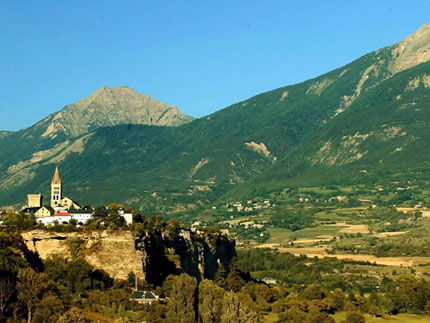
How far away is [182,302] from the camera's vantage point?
7512 centimetres

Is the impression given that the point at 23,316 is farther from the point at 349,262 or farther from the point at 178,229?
the point at 349,262

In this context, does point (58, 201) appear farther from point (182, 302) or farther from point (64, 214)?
point (182, 302)

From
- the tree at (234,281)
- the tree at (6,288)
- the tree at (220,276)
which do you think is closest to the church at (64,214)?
the tree at (220,276)

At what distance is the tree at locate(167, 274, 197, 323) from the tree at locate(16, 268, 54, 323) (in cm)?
1030

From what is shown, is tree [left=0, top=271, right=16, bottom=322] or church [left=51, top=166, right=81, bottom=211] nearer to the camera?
tree [left=0, top=271, right=16, bottom=322]

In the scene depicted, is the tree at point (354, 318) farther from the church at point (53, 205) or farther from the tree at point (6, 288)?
the church at point (53, 205)

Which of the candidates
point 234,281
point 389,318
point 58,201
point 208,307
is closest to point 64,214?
point 234,281

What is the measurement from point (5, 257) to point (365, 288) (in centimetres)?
6050

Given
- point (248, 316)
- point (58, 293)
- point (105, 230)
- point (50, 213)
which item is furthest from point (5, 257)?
point (50, 213)

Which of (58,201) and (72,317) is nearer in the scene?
(72,317)

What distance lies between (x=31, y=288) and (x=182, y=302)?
506 inches

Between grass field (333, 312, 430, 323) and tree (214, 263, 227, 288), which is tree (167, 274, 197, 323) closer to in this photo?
grass field (333, 312, 430, 323)

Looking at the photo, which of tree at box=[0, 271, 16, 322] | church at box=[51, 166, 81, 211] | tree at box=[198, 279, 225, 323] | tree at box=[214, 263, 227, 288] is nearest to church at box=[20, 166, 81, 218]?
church at box=[51, 166, 81, 211]

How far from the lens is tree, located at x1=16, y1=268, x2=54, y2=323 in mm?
69500
